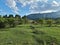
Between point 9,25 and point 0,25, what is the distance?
40.9ft

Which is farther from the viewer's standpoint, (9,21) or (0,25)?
(9,21)

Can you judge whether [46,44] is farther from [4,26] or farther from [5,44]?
[4,26]

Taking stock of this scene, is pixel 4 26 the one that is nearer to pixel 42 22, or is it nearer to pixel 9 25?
pixel 9 25

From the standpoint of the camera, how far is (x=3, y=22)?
97.9m

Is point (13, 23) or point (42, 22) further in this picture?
point (42, 22)

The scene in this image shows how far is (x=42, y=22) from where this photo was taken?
429ft

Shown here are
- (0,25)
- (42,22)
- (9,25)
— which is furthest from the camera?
(42,22)

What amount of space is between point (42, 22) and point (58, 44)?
98763mm

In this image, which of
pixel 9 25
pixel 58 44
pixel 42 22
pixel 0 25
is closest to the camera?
pixel 58 44

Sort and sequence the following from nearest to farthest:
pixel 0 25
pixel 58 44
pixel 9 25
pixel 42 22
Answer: pixel 58 44 < pixel 0 25 < pixel 9 25 < pixel 42 22

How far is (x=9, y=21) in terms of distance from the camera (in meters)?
110

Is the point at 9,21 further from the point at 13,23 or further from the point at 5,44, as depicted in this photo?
the point at 5,44

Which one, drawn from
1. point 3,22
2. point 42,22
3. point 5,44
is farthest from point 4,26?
point 5,44

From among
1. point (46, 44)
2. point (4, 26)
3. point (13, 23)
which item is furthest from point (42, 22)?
point (46, 44)
